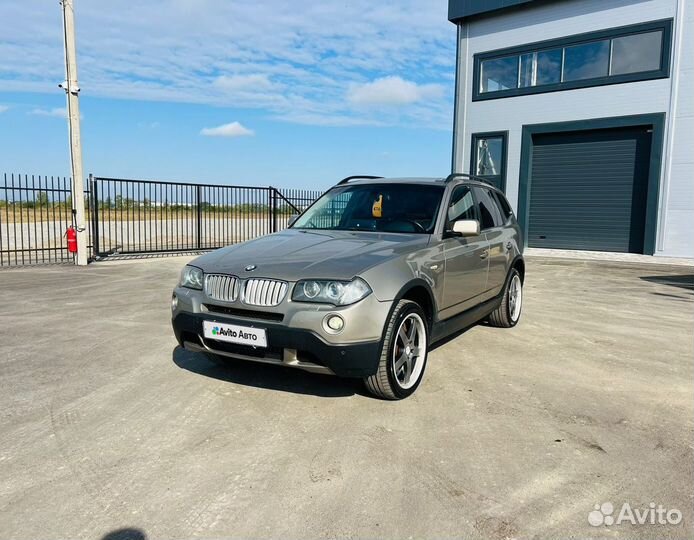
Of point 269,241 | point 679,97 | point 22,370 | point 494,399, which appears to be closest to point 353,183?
point 269,241

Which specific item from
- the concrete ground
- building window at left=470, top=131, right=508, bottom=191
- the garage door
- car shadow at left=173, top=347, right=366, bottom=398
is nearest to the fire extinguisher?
the concrete ground

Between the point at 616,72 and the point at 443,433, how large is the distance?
651 inches

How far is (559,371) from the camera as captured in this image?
4.93m

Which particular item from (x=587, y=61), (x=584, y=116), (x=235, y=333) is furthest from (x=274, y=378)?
(x=587, y=61)

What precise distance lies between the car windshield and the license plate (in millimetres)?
1717

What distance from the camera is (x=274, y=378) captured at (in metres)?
4.53

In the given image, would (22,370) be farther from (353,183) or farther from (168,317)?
(353,183)

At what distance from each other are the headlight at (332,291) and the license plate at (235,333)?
0.36 metres

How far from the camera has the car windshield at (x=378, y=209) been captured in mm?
4930

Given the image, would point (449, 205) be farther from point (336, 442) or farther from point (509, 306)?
point (336, 442)

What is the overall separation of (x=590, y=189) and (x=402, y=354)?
619 inches

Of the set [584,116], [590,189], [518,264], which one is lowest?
[518,264]

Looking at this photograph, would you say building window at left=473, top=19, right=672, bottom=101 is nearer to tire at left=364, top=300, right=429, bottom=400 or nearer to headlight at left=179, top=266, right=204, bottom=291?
tire at left=364, top=300, right=429, bottom=400

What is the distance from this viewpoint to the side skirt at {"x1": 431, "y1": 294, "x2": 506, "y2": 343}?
15.0ft
